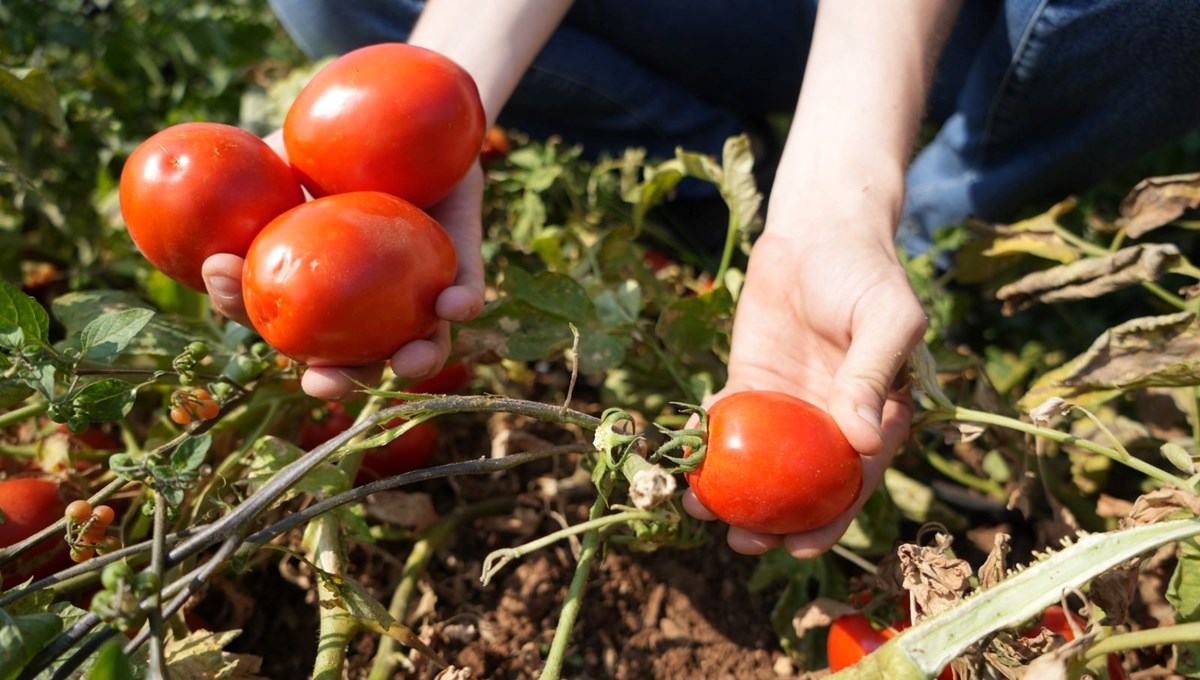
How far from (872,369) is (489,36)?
93 centimetres

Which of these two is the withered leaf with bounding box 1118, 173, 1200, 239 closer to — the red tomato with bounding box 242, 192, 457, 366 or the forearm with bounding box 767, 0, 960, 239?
the forearm with bounding box 767, 0, 960, 239

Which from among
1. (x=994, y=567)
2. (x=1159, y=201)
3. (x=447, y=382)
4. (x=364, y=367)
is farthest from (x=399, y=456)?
(x=1159, y=201)

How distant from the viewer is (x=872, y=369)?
3.44 ft

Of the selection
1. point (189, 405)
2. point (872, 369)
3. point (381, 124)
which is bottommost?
point (189, 405)

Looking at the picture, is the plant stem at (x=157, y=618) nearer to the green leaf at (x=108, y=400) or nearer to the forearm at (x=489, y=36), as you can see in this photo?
the green leaf at (x=108, y=400)

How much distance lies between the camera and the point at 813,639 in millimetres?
1319

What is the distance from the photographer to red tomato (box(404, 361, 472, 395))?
1531 millimetres

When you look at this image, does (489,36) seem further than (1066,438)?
Yes

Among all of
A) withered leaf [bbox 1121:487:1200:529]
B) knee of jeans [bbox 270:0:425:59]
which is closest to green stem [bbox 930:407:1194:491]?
withered leaf [bbox 1121:487:1200:529]

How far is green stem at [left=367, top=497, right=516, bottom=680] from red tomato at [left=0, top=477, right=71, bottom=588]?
1.49ft

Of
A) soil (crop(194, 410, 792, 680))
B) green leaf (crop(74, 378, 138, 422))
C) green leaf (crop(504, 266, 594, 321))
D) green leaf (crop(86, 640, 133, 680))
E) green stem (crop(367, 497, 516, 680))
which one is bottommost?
soil (crop(194, 410, 792, 680))

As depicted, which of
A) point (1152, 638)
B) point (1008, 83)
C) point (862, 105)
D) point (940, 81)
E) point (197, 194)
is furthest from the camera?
point (940, 81)

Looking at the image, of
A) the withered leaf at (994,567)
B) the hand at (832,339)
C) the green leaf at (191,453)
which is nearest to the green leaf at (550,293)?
the hand at (832,339)

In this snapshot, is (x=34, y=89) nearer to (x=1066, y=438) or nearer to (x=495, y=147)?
(x=495, y=147)
